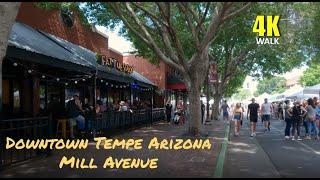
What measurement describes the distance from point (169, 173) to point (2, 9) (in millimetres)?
4524

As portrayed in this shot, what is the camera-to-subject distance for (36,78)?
1778 cm

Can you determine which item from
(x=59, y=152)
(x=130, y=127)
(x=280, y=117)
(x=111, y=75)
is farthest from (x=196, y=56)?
(x=280, y=117)

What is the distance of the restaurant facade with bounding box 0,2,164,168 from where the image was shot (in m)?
12.8

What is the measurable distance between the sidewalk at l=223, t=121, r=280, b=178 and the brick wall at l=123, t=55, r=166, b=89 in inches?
1045

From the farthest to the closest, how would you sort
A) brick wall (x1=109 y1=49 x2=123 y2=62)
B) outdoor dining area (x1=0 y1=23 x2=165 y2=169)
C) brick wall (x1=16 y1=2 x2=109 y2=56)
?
brick wall (x1=109 y1=49 x2=123 y2=62) → brick wall (x1=16 y1=2 x2=109 y2=56) → outdoor dining area (x1=0 y1=23 x2=165 y2=169)

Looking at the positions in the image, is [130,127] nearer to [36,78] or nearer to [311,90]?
[36,78]

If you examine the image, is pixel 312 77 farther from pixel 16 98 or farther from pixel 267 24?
pixel 16 98

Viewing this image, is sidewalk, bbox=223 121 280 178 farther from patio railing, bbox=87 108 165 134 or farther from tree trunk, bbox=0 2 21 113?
tree trunk, bbox=0 2 21 113

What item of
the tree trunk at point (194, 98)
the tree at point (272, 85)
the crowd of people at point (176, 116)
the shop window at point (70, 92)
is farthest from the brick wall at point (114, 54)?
the tree at point (272, 85)

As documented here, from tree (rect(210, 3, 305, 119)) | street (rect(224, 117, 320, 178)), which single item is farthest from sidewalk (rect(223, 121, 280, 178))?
tree (rect(210, 3, 305, 119))

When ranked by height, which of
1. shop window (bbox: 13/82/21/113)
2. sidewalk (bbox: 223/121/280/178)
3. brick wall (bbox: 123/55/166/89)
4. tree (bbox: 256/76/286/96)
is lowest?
sidewalk (bbox: 223/121/280/178)

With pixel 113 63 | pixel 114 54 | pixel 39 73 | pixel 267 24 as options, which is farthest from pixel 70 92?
pixel 114 54

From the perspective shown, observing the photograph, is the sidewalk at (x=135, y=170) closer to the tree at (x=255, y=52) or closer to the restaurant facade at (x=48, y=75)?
the restaurant facade at (x=48, y=75)

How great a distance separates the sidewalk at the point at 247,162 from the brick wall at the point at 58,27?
28.3 ft
